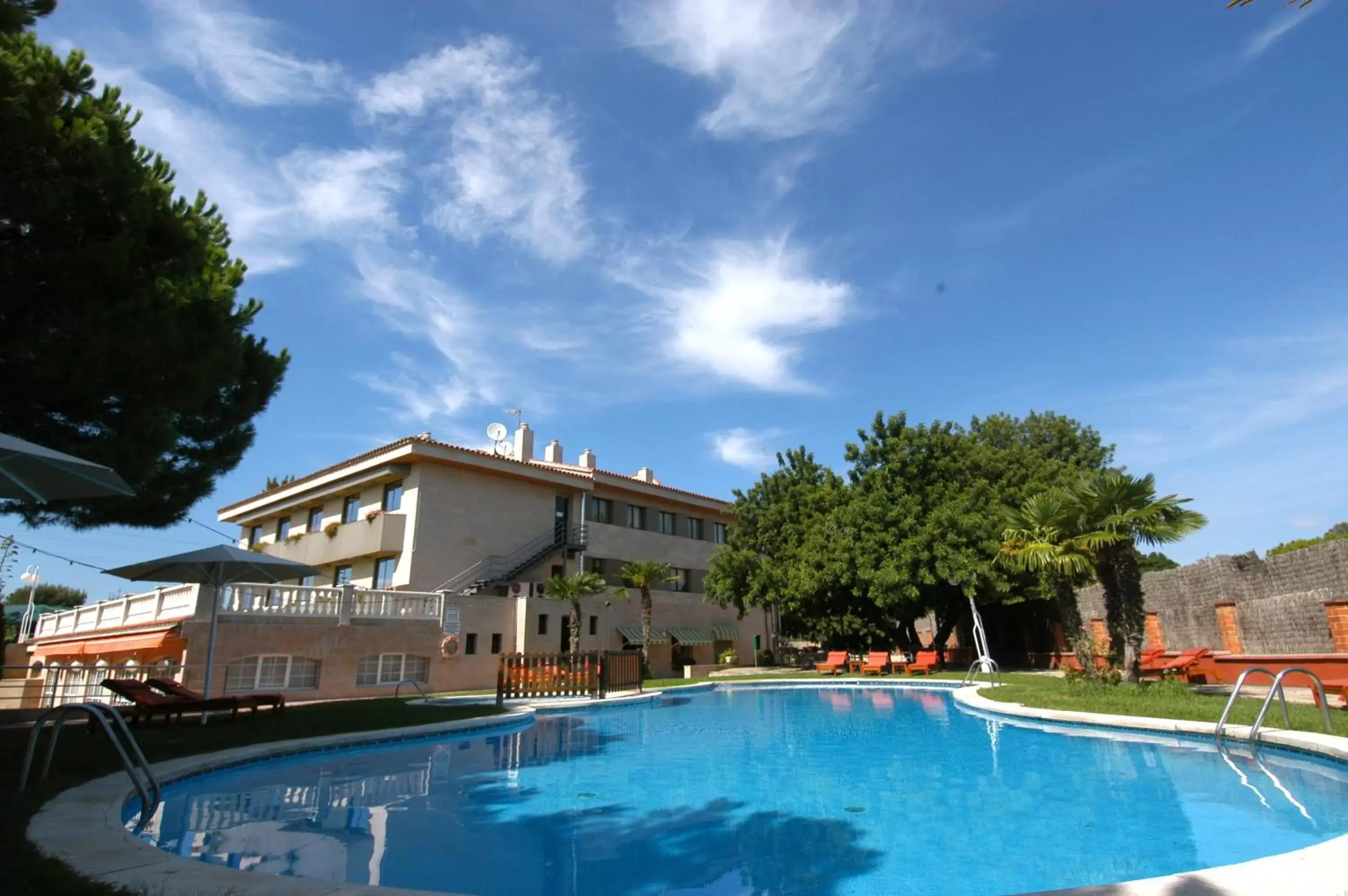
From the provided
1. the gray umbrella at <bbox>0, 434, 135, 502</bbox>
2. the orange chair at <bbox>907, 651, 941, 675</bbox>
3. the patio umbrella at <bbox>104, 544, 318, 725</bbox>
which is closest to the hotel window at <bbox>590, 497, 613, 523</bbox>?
the orange chair at <bbox>907, 651, 941, 675</bbox>

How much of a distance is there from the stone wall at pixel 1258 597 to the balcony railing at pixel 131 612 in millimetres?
27572

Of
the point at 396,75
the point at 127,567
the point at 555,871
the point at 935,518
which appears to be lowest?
the point at 555,871

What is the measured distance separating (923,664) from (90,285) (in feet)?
83.7

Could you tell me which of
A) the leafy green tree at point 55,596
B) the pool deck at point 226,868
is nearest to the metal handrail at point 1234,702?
the pool deck at point 226,868

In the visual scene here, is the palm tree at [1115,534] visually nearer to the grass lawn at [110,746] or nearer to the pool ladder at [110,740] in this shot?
the grass lawn at [110,746]

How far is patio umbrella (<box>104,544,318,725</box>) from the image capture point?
14.1 m

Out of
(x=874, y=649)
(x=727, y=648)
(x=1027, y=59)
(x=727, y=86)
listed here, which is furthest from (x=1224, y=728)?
(x=727, y=648)

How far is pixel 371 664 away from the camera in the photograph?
23.7 metres

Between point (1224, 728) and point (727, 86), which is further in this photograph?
point (727, 86)

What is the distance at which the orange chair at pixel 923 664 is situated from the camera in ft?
85.8

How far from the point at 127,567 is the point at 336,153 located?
9078mm

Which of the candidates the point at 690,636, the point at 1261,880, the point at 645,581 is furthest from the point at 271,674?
the point at 1261,880

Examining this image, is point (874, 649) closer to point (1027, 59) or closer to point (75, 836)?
point (1027, 59)

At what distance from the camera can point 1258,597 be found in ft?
61.1
